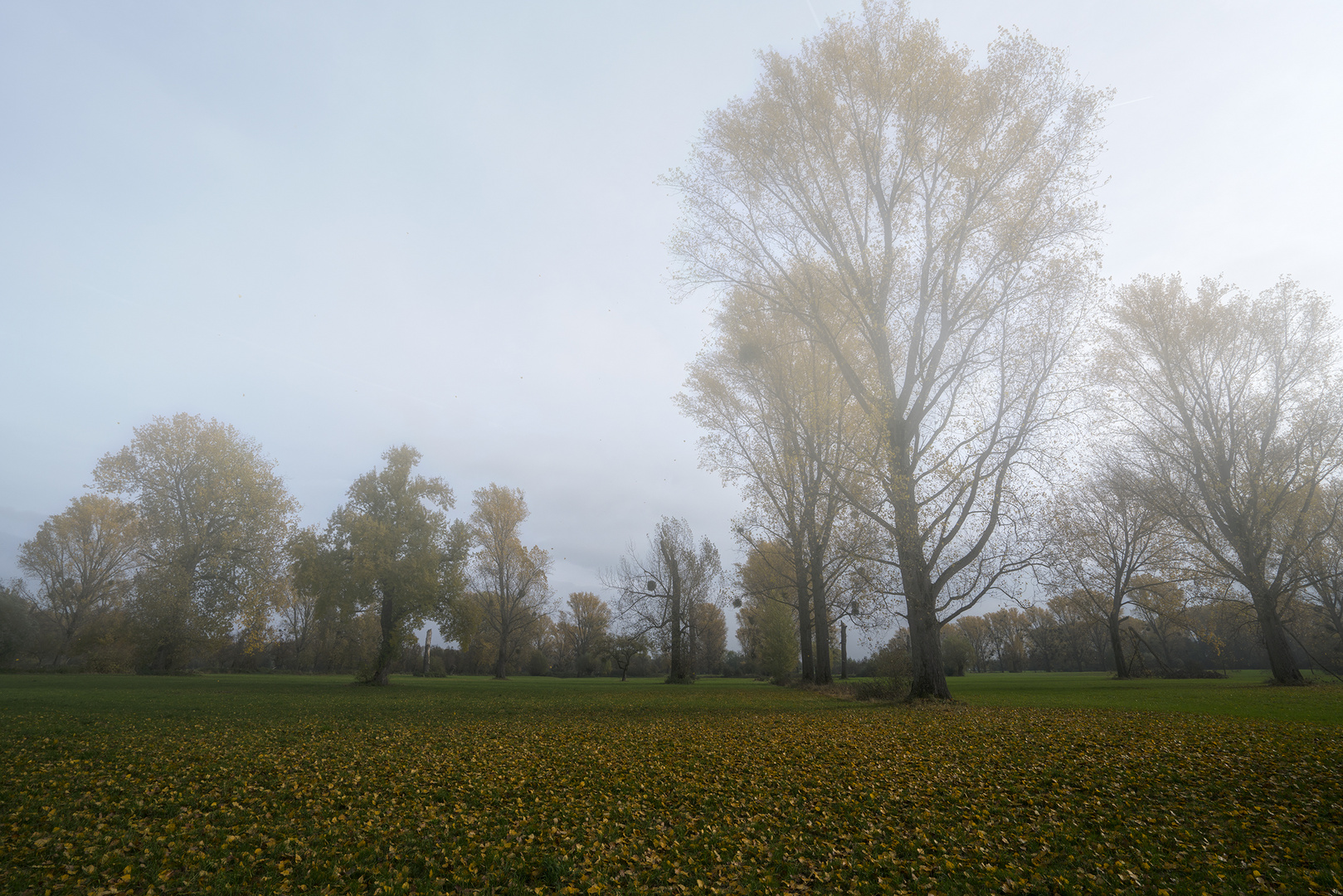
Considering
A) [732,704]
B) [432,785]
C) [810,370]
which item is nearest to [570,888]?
[432,785]

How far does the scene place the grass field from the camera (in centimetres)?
394

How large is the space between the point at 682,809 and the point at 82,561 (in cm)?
4931

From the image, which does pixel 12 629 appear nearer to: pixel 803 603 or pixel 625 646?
pixel 625 646

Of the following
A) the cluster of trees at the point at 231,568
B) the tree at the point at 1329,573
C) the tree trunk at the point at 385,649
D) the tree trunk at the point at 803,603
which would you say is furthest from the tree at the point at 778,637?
the tree at the point at 1329,573

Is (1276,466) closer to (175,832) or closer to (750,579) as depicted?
(750,579)

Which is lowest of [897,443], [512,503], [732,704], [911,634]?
[732,704]

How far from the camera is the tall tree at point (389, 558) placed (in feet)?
82.1

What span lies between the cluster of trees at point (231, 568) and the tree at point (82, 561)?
73mm

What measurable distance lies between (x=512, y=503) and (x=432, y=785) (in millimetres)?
37995

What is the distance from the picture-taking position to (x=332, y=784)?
6.17 metres

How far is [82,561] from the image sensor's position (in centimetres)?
3681

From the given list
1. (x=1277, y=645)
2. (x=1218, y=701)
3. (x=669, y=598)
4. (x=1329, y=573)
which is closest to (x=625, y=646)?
(x=669, y=598)

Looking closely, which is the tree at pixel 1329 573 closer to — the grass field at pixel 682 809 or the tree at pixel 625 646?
the grass field at pixel 682 809

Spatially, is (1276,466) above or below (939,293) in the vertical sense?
below
